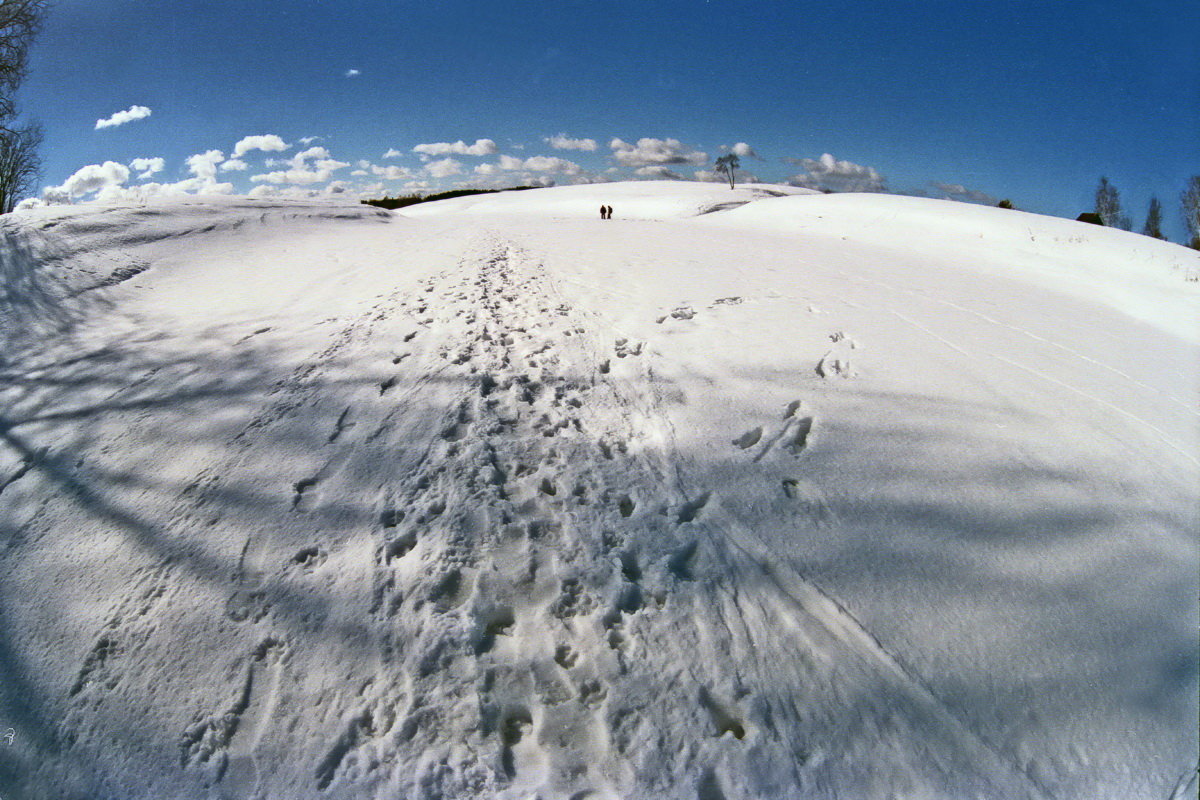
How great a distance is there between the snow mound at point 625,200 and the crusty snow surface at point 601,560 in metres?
18.1

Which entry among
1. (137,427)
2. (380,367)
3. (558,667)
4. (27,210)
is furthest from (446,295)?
(27,210)

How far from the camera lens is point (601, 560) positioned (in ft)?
7.63

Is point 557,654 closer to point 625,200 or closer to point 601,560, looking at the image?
point 601,560

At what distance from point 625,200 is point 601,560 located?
28.5 metres

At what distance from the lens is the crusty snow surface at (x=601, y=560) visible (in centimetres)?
179

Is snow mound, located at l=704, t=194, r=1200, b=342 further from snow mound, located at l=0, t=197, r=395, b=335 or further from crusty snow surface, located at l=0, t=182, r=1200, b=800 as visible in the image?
snow mound, located at l=0, t=197, r=395, b=335

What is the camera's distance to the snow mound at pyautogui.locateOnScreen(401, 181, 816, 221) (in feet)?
79.2

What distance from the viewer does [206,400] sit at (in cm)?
368

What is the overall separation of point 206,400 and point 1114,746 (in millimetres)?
4776

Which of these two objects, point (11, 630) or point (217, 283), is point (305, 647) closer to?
point (11, 630)

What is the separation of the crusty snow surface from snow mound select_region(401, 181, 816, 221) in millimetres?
18135

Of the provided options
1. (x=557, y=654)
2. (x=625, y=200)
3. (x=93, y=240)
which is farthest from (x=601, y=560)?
(x=625, y=200)

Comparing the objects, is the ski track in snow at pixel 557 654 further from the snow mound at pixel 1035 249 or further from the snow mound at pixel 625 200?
the snow mound at pixel 625 200

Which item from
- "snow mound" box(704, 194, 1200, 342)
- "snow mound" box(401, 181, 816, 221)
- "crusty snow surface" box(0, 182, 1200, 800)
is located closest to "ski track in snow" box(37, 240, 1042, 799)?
"crusty snow surface" box(0, 182, 1200, 800)
